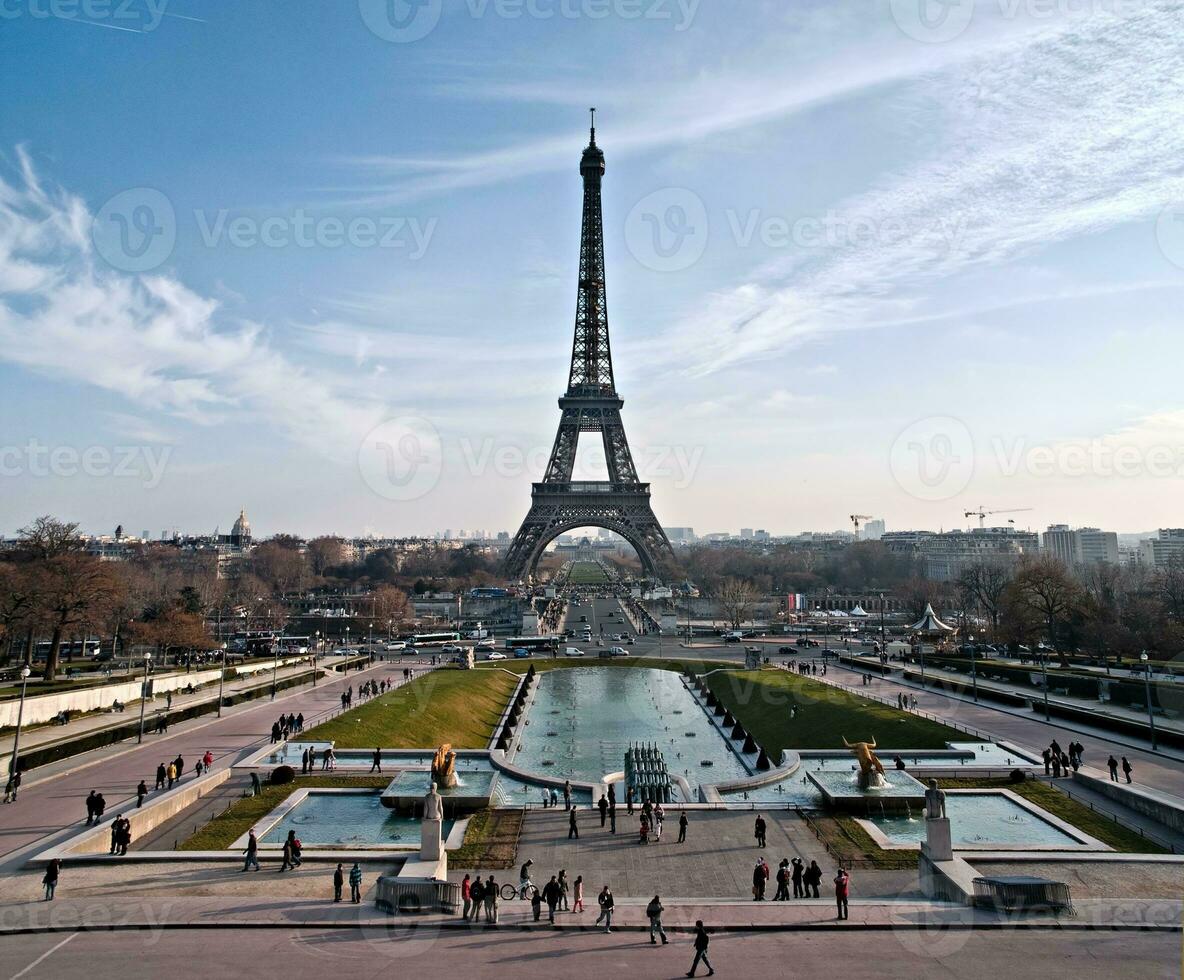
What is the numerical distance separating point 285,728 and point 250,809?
10.7 m

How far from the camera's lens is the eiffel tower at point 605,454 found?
95188 mm

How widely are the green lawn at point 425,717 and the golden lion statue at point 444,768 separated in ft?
29.4

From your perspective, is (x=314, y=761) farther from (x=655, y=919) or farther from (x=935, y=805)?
(x=935, y=805)

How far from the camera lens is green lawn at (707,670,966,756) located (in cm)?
3288

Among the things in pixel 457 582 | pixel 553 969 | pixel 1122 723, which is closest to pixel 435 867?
pixel 553 969

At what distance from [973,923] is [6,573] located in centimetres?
5128

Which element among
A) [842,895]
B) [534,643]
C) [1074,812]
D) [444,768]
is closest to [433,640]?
[534,643]

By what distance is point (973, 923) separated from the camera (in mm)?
15461

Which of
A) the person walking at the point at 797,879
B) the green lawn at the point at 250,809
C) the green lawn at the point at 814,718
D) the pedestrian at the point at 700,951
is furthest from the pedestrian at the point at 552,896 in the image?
the green lawn at the point at 814,718

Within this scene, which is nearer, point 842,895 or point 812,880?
point 842,895

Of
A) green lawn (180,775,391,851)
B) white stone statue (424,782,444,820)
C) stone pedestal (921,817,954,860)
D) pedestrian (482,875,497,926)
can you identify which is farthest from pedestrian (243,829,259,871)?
stone pedestal (921,817,954,860)

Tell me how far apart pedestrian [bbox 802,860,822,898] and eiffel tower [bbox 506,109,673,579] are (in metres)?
78.5

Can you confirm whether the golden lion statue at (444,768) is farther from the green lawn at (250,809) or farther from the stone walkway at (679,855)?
the stone walkway at (679,855)

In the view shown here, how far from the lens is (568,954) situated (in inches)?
567
